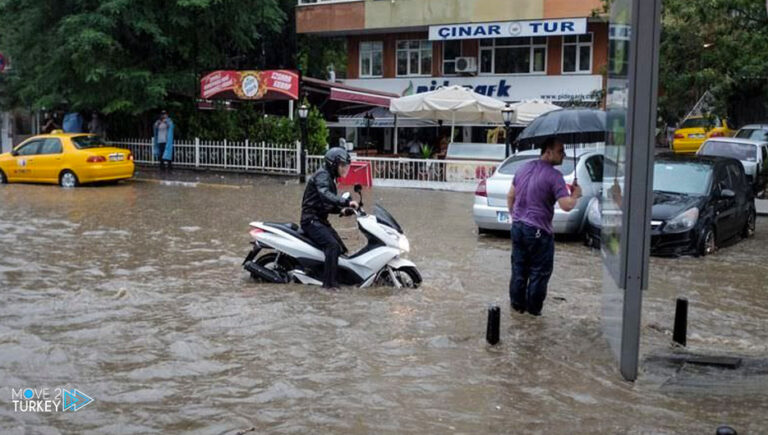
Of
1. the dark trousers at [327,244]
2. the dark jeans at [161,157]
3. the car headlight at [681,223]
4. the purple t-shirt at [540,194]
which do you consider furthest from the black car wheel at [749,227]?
the dark jeans at [161,157]

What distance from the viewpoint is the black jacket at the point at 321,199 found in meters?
8.52

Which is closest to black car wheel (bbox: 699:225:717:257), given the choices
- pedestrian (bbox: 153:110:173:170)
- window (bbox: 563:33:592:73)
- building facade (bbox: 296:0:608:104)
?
pedestrian (bbox: 153:110:173:170)

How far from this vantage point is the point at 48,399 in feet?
17.6

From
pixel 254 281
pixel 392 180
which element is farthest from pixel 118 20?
pixel 254 281

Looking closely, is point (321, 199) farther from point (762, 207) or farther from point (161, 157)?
point (161, 157)

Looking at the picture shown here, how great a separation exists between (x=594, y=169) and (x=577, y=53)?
69.5 ft

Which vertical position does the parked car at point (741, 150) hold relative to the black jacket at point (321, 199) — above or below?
above

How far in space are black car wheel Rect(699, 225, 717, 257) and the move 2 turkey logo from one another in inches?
367

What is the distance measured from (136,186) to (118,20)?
7016 mm

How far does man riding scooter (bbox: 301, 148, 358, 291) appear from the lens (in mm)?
8602

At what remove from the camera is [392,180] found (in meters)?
23.1

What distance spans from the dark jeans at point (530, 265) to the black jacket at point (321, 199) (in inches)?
77.6

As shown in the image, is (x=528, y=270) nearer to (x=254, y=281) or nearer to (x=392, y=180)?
(x=254, y=281)

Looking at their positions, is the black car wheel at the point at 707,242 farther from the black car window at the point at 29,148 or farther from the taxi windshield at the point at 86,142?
the black car window at the point at 29,148
